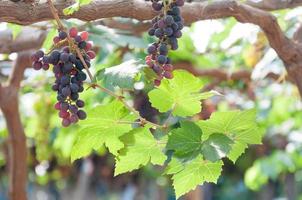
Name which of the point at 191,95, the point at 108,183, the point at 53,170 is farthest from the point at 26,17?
the point at 108,183

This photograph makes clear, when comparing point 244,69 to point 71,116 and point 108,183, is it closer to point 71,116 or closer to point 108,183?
point 71,116

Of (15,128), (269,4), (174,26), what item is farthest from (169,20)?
(15,128)

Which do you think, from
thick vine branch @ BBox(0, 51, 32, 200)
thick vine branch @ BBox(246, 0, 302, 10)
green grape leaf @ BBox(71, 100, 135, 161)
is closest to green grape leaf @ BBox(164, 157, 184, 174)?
green grape leaf @ BBox(71, 100, 135, 161)

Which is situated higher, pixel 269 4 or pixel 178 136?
pixel 178 136

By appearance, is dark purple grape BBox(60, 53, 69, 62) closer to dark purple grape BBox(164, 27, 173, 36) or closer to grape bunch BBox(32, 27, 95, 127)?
grape bunch BBox(32, 27, 95, 127)

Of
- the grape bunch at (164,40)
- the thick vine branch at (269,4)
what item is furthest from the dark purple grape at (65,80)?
the thick vine branch at (269,4)

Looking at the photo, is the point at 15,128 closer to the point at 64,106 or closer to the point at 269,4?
the point at 269,4
